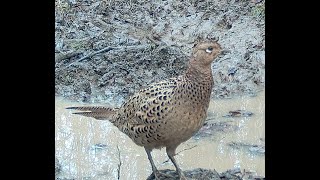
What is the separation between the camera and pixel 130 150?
4.02 meters

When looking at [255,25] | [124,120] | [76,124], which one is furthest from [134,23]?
[124,120]

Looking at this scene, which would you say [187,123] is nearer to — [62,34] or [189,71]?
[189,71]

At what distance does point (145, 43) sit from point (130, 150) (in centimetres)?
137

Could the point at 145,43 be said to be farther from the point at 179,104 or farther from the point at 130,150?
the point at 179,104

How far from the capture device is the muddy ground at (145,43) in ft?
15.8

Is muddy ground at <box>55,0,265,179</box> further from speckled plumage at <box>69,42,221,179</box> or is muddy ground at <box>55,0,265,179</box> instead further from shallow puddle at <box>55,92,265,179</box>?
speckled plumage at <box>69,42,221,179</box>

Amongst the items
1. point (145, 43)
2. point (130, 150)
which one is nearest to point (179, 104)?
point (130, 150)

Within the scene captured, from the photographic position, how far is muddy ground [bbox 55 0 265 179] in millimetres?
4816

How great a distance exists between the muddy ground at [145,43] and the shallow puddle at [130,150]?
441 mm

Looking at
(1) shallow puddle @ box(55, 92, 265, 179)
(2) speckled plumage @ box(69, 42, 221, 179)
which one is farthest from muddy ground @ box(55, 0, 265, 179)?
(2) speckled plumage @ box(69, 42, 221, 179)

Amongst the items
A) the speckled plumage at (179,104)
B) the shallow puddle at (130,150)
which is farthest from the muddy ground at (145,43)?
the speckled plumage at (179,104)

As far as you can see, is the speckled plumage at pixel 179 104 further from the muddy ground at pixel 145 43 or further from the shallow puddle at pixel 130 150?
the muddy ground at pixel 145 43

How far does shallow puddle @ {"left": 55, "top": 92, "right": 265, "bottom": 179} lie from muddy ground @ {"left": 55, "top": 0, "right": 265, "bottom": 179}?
441mm

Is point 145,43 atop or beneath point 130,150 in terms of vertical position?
atop
